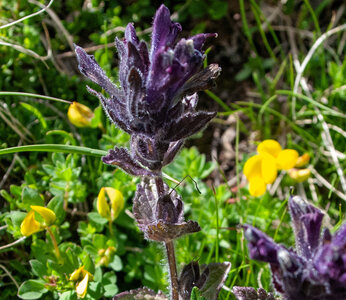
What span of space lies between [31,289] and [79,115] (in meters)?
1.05

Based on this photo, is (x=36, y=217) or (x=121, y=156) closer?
(x=121, y=156)

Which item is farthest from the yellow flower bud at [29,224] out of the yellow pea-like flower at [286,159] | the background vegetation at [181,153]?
the yellow pea-like flower at [286,159]

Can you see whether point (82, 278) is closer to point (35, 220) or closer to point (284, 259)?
point (35, 220)

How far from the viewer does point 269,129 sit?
3.44 metres

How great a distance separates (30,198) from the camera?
251 centimetres

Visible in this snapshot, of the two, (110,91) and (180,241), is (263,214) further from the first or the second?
(110,91)

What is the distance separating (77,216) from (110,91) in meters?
1.34

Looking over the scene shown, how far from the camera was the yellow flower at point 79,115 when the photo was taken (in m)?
2.87

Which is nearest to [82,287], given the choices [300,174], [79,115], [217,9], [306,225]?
[79,115]

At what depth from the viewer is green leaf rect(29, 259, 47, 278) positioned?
2.41 m

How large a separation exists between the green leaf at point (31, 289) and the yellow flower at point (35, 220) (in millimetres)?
250

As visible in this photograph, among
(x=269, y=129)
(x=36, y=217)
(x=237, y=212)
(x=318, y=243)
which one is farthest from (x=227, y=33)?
(x=318, y=243)

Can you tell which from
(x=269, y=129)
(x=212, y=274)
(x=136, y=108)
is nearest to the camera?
(x=136, y=108)

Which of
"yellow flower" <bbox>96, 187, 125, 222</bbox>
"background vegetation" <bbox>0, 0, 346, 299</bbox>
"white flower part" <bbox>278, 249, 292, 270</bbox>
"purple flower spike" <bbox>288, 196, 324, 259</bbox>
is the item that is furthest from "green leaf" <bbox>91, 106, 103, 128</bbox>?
"white flower part" <bbox>278, 249, 292, 270</bbox>
